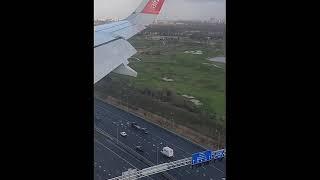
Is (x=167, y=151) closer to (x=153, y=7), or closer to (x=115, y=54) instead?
(x=115, y=54)

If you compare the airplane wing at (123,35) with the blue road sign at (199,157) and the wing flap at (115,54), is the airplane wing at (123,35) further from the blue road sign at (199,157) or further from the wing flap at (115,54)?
the blue road sign at (199,157)

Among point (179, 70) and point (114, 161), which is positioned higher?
point (179, 70)

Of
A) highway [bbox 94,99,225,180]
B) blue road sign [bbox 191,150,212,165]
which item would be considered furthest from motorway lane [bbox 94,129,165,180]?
blue road sign [bbox 191,150,212,165]

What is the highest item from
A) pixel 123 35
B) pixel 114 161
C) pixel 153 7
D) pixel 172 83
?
pixel 153 7

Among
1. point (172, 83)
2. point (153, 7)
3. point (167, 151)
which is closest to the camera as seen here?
point (172, 83)

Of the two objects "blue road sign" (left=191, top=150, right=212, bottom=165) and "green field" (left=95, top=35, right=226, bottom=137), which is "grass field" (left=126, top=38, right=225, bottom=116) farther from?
"blue road sign" (left=191, top=150, right=212, bottom=165)

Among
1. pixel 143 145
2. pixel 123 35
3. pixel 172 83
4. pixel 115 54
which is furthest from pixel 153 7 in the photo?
pixel 143 145
